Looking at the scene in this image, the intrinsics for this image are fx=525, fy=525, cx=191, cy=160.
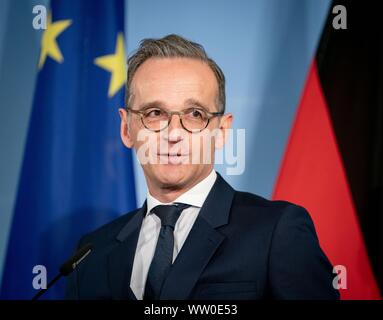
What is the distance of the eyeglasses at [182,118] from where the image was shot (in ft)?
6.12

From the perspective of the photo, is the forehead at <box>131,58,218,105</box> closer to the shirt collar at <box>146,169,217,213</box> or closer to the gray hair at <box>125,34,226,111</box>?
the gray hair at <box>125,34,226,111</box>

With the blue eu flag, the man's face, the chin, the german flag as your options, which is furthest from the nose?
the german flag

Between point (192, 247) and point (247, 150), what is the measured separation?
19.5 inches

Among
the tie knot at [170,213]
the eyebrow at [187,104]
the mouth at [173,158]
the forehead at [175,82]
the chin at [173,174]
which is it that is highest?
the forehead at [175,82]

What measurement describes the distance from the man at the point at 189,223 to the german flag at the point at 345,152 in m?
0.29

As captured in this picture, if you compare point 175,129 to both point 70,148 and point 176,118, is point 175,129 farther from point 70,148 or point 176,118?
point 70,148

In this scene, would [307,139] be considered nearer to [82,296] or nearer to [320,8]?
[320,8]

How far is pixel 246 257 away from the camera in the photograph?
68.7 inches

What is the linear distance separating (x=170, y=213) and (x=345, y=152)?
77 centimetres

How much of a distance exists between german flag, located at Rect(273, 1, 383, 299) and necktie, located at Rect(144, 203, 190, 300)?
1.53 feet

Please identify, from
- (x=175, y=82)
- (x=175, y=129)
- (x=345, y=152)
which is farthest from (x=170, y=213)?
(x=345, y=152)

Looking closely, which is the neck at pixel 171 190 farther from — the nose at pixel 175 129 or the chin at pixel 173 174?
the nose at pixel 175 129

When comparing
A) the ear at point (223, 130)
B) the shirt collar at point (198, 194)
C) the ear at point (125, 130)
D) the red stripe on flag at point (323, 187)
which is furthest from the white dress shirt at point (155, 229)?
the red stripe on flag at point (323, 187)
